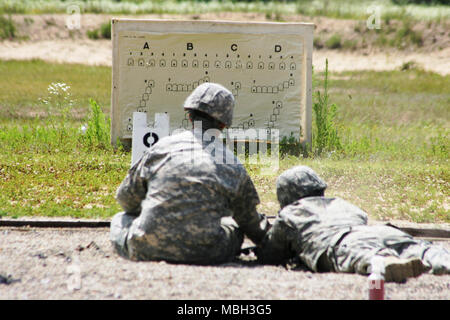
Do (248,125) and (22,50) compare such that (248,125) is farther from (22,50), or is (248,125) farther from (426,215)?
(22,50)

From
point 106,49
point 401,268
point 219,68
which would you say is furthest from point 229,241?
point 106,49

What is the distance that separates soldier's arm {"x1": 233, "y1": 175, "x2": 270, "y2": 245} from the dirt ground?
2127cm

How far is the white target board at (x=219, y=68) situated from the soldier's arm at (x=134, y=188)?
18.9ft

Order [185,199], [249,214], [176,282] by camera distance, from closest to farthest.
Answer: [176,282]
[185,199]
[249,214]

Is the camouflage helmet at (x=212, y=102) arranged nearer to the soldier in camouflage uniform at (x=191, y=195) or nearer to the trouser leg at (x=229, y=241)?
the soldier in camouflage uniform at (x=191, y=195)

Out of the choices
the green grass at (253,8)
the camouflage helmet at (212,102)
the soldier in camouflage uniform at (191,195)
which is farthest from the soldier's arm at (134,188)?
the green grass at (253,8)

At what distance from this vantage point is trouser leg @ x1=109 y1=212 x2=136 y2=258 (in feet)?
17.6

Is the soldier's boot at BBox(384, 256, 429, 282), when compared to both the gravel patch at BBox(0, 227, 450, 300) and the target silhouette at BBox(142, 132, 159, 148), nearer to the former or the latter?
the gravel patch at BBox(0, 227, 450, 300)

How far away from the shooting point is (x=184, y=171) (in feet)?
16.2

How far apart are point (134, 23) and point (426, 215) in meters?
5.97

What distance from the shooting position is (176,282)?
4.50 m

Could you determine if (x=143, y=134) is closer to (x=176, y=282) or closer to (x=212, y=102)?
(x=212, y=102)

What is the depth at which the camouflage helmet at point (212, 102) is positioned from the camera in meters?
5.15

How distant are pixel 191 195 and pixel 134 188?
55 centimetres
